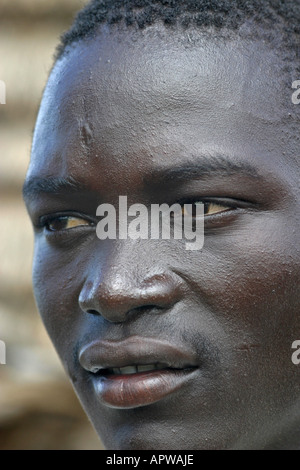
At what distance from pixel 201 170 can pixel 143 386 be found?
1.65 feet

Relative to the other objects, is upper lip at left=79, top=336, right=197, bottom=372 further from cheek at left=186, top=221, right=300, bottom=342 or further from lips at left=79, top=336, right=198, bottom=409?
cheek at left=186, top=221, right=300, bottom=342

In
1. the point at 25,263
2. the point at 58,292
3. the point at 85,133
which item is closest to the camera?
the point at 85,133

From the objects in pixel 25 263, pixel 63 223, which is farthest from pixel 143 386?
pixel 25 263

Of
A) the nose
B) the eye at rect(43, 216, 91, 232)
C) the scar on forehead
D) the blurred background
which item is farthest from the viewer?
the blurred background

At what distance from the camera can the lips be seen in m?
1.77

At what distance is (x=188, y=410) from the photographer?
5.90 ft

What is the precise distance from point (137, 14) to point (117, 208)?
1.61ft

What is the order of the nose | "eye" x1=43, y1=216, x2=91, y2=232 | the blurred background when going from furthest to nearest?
the blurred background → "eye" x1=43, y1=216, x2=91, y2=232 → the nose

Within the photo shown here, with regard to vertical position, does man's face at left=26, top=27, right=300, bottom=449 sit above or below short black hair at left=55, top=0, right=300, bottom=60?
below

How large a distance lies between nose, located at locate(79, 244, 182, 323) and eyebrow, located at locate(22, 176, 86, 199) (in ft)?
0.74

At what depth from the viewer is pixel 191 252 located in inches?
70.9

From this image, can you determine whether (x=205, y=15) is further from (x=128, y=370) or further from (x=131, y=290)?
(x=128, y=370)

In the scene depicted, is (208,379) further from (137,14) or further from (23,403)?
(23,403)

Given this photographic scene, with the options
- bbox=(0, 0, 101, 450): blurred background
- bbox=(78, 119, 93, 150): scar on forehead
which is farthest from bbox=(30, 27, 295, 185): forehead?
bbox=(0, 0, 101, 450): blurred background
